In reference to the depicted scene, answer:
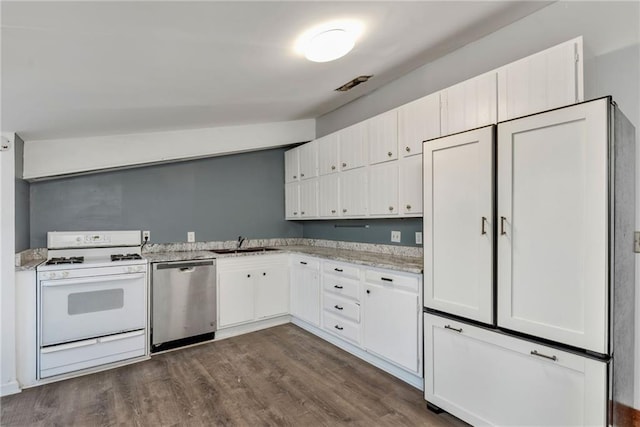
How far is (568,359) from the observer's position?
1.52 metres

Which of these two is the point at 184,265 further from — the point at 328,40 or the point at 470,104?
the point at 470,104

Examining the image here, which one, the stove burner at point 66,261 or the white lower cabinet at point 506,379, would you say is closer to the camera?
the white lower cabinet at point 506,379

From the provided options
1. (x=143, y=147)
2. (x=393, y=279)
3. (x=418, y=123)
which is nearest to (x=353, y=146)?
(x=418, y=123)

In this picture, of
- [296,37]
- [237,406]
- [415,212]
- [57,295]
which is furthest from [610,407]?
[57,295]

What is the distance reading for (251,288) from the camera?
144 inches

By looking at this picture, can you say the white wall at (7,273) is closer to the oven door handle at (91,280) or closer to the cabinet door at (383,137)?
the oven door handle at (91,280)

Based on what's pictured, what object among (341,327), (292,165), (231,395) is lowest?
(231,395)

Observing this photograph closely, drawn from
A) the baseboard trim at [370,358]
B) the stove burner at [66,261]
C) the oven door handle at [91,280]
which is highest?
the stove burner at [66,261]

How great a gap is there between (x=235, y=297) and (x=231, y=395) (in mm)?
1290

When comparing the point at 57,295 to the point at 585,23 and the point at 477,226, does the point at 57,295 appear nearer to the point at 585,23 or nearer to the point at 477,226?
the point at 477,226

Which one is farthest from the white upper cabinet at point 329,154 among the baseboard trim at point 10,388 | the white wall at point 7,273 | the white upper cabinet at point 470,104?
the baseboard trim at point 10,388

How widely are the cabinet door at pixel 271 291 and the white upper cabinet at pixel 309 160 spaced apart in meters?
1.23

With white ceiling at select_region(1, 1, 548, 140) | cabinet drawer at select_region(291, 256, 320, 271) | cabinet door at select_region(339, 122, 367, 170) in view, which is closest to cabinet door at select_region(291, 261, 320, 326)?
cabinet drawer at select_region(291, 256, 320, 271)

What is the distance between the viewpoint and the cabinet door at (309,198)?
404 cm
